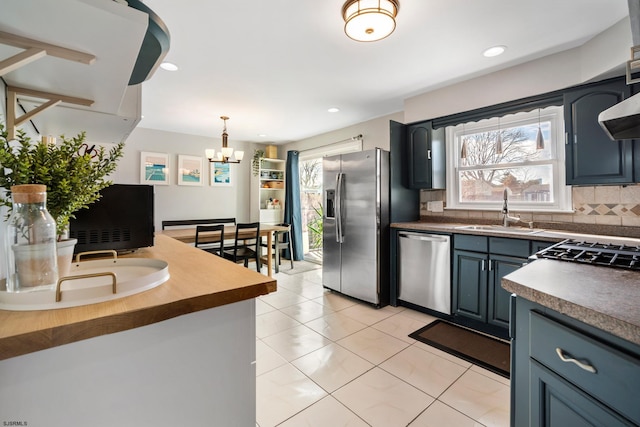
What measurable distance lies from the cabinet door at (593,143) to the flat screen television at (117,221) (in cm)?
312

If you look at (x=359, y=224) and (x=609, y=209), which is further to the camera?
(x=359, y=224)

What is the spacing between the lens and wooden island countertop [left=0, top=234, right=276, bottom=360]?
61 centimetres

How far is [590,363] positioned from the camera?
2.58 ft

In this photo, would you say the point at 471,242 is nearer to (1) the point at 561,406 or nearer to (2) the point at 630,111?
(2) the point at 630,111

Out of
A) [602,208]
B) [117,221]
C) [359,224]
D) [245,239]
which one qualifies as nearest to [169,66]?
[117,221]

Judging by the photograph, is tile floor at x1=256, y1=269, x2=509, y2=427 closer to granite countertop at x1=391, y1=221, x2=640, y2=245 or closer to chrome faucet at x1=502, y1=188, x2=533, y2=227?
granite countertop at x1=391, y1=221, x2=640, y2=245

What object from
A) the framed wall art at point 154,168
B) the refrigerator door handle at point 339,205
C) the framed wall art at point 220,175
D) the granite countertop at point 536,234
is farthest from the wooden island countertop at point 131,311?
the framed wall art at point 220,175

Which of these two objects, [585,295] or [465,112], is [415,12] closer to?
[465,112]

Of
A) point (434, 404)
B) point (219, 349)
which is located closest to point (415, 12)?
point (219, 349)

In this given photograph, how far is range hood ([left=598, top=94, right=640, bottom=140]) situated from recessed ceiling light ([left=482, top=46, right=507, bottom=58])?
1.21m

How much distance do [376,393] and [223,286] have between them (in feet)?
4.60

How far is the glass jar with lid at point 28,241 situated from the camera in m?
0.74

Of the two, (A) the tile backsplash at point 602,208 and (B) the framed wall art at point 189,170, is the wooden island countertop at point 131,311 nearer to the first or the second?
(A) the tile backsplash at point 602,208

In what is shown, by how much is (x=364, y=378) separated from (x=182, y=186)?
14.9 ft
